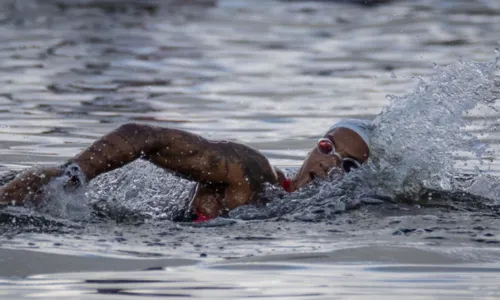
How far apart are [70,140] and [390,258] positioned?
6070mm

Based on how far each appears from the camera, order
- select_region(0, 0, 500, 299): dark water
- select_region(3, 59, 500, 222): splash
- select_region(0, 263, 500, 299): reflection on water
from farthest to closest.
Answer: select_region(3, 59, 500, 222): splash < select_region(0, 0, 500, 299): dark water < select_region(0, 263, 500, 299): reflection on water

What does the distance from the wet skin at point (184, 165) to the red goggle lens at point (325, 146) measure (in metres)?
0.37

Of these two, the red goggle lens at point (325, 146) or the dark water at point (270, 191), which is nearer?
the dark water at point (270, 191)

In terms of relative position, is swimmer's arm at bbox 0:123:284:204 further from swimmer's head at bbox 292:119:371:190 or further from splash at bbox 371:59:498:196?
splash at bbox 371:59:498:196

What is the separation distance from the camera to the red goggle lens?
28.0 feet

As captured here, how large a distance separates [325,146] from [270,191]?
0.62 m

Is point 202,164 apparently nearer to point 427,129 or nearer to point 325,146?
point 325,146

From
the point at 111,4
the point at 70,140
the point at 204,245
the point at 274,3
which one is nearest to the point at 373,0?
the point at 274,3

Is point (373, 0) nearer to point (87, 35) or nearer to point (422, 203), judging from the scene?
point (87, 35)

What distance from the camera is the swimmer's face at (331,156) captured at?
8523 mm

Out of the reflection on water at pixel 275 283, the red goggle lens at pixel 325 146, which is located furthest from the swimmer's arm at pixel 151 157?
the reflection on water at pixel 275 283

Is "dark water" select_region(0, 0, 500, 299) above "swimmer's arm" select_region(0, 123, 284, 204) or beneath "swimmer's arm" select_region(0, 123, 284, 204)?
beneath

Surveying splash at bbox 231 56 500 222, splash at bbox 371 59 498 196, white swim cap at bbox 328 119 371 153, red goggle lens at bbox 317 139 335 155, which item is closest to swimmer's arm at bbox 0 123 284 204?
splash at bbox 231 56 500 222

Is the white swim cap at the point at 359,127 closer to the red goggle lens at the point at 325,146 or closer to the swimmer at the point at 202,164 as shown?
the swimmer at the point at 202,164
